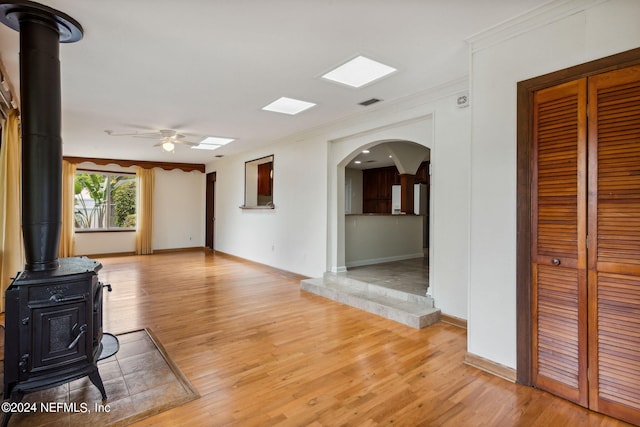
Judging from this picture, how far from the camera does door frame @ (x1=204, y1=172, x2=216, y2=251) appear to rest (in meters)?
9.77

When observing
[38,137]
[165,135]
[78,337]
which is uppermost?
[165,135]

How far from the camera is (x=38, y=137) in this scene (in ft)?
6.86

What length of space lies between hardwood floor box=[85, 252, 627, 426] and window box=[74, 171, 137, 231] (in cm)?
493

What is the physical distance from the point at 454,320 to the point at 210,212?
804 cm

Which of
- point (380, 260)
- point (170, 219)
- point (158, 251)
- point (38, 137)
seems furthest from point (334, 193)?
point (158, 251)

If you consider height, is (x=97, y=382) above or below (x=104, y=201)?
below

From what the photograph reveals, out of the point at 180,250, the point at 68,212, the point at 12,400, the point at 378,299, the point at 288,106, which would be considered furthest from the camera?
the point at 180,250

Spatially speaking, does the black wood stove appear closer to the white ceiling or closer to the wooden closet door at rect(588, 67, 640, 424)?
the white ceiling

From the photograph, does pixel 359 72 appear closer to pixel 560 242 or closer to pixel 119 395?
pixel 560 242

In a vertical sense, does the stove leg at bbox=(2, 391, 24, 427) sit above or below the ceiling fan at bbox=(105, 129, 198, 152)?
below

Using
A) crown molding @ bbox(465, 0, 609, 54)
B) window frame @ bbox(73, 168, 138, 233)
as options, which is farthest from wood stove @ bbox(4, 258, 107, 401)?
window frame @ bbox(73, 168, 138, 233)

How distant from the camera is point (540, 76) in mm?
2285

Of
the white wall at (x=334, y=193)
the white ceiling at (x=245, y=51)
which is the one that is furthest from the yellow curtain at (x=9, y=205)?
the white wall at (x=334, y=193)

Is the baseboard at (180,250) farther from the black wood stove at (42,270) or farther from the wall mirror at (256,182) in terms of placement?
the black wood stove at (42,270)
